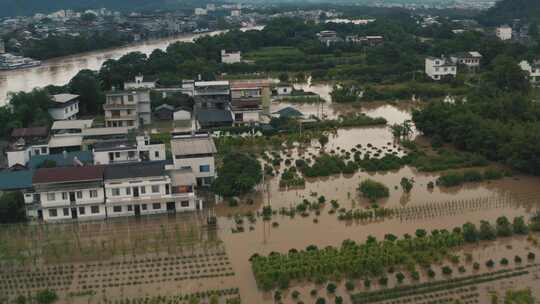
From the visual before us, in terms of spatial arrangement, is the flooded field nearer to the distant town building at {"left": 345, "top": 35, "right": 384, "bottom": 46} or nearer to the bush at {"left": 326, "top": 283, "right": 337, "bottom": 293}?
the bush at {"left": 326, "top": 283, "right": 337, "bottom": 293}

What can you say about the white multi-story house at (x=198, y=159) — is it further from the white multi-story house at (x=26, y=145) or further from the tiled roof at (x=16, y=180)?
the white multi-story house at (x=26, y=145)

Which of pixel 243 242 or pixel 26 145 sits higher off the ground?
pixel 26 145

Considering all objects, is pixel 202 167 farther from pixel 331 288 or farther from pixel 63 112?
pixel 63 112

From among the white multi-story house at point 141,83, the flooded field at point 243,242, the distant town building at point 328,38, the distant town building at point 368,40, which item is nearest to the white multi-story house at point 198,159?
the flooded field at point 243,242

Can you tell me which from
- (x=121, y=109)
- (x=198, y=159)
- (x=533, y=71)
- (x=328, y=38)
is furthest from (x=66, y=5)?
(x=198, y=159)

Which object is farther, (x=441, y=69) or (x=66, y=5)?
(x=66, y=5)

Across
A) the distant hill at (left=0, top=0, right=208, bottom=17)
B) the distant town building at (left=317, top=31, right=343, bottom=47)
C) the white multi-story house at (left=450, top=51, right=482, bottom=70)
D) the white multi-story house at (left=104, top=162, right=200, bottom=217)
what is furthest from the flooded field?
the distant hill at (left=0, top=0, right=208, bottom=17)
